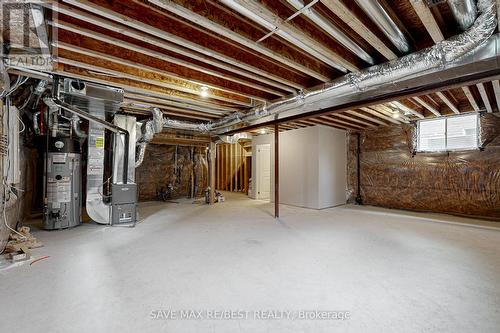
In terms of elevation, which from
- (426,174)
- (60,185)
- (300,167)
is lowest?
(60,185)

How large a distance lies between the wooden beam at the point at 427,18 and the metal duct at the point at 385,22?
0.21m

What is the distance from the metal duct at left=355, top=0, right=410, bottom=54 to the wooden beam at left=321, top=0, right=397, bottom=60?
3.0 inches

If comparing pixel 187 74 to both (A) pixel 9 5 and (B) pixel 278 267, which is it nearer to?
(A) pixel 9 5

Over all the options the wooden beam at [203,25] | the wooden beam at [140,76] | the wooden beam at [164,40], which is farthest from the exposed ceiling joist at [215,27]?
the wooden beam at [140,76]

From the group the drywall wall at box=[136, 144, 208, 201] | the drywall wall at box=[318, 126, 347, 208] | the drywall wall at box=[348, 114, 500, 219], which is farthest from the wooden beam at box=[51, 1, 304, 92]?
the drywall wall at box=[136, 144, 208, 201]

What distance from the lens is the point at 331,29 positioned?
1.90 meters

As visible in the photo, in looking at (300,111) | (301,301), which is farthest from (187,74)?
(301,301)

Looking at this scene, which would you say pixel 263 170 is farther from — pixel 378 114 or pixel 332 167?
pixel 378 114

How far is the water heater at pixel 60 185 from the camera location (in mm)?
3463

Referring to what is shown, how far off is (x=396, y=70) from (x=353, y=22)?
2.84ft

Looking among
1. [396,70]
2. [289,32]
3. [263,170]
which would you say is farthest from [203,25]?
[263,170]

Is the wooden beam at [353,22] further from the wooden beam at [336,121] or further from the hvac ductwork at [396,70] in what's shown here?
the wooden beam at [336,121]

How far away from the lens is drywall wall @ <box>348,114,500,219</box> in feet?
14.6

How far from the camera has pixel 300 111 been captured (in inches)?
138
